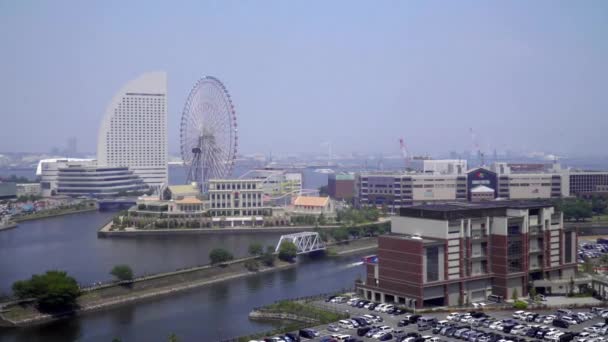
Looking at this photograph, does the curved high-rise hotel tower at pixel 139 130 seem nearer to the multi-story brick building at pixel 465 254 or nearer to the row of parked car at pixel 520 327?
the multi-story brick building at pixel 465 254

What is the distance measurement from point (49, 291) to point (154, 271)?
3.38m

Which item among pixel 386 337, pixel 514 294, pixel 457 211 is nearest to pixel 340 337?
pixel 386 337

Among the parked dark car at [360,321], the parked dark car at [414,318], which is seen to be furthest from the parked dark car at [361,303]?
the parked dark car at [414,318]

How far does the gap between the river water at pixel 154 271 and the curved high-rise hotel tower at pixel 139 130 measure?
14.7m

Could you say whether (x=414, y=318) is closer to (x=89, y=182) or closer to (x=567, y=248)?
(x=567, y=248)

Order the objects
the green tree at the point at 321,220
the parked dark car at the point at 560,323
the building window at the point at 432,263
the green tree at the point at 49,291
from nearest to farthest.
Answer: the parked dark car at the point at 560,323
the building window at the point at 432,263
the green tree at the point at 49,291
the green tree at the point at 321,220

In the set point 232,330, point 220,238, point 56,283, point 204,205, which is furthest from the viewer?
point 204,205

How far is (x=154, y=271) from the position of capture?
43.9 ft

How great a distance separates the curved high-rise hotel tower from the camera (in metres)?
35.8

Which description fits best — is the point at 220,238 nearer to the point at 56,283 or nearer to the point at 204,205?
the point at 204,205

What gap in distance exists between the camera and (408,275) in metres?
9.77

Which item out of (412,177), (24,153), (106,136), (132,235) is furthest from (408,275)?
(24,153)

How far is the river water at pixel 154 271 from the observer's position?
31.3 feet

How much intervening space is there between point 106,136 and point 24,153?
47238 mm
